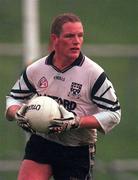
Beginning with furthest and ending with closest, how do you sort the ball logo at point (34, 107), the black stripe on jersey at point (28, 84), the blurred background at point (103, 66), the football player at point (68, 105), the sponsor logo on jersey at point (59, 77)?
the blurred background at point (103, 66) → the black stripe on jersey at point (28, 84) → the sponsor logo on jersey at point (59, 77) → the football player at point (68, 105) → the ball logo at point (34, 107)

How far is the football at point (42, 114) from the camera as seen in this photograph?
24.6 ft

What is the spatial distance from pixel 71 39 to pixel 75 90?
0.38m

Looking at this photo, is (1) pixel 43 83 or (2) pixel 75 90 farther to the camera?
(1) pixel 43 83

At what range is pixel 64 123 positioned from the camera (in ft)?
24.5

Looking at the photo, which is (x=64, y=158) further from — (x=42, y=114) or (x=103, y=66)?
(x=103, y=66)

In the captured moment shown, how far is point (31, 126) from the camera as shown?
298 inches

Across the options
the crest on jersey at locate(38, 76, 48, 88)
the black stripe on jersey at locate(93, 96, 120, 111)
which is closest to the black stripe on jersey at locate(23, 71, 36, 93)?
the crest on jersey at locate(38, 76, 48, 88)

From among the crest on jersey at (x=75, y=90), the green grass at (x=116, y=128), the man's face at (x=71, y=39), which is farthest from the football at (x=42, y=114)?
the green grass at (x=116, y=128)

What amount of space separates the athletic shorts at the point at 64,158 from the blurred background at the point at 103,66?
15.3 feet

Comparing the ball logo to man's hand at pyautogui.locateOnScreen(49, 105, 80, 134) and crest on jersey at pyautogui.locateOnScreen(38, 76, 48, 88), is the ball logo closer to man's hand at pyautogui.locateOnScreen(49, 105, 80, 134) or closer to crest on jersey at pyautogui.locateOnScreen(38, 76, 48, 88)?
man's hand at pyautogui.locateOnScreen(49, 105, 80, 134)

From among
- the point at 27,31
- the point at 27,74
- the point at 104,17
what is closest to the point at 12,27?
the point at 104,17

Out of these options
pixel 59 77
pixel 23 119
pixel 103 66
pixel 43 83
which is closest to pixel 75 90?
pixel 59 77

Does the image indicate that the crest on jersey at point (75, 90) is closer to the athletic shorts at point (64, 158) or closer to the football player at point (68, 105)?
the football player at point (68, 105)

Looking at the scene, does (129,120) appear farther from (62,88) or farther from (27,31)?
(62,88)
